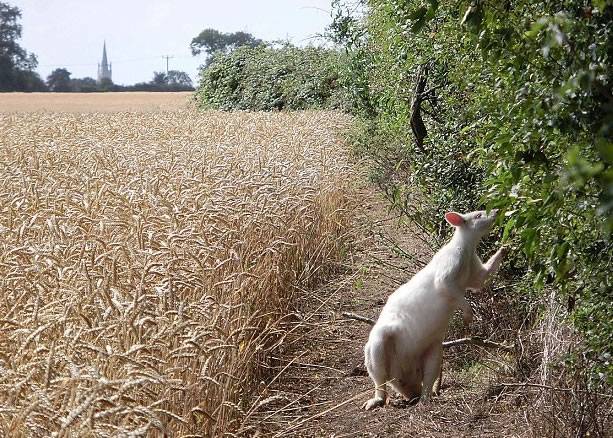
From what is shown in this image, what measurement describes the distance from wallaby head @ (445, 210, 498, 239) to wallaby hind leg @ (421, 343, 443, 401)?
78cm

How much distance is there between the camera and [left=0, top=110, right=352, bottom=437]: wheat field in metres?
3.83

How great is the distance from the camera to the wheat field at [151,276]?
3832 millimetres

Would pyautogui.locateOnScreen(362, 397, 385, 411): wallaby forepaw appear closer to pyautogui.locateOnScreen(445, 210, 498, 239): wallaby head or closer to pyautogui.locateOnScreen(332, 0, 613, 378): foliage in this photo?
pyautogui.locateOnScreen(445, 210, 498, 239): wallaby head

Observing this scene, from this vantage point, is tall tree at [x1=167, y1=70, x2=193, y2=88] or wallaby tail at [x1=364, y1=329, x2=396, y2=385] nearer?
wallaby tail at [x1=364, y1=329, x2=396, y2=385]

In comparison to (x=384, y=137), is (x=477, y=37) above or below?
above

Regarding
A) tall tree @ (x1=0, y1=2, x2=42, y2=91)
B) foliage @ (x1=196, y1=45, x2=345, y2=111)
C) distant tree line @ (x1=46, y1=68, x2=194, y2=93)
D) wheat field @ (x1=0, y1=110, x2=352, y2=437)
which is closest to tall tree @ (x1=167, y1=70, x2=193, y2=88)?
distant tree line @ (x1=46, y1=68, x2=194, y2=93)

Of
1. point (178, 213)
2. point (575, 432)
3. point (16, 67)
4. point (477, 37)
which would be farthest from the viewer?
point (16, 67)

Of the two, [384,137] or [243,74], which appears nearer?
[384,137]

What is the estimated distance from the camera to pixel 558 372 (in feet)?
16.8

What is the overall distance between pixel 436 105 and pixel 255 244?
2.81 metres

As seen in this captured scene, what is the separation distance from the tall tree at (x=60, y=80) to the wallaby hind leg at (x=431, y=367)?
90895mm

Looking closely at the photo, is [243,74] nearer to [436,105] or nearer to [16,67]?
[436,105]

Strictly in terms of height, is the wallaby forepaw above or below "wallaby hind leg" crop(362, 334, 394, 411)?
below

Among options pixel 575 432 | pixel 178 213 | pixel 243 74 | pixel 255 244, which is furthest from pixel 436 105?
pixel 243 74
